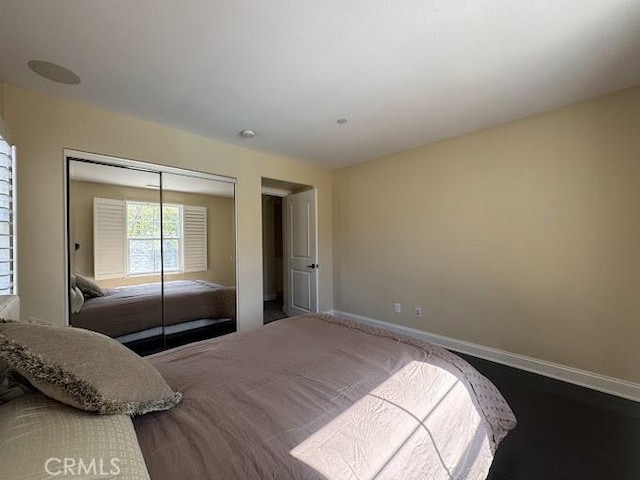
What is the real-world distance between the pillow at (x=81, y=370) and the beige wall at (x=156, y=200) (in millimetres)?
1909

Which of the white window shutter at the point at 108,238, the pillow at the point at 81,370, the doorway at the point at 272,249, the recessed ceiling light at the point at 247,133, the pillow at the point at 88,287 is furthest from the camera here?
the doorway at the point at 272,249

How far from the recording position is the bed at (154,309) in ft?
8.38

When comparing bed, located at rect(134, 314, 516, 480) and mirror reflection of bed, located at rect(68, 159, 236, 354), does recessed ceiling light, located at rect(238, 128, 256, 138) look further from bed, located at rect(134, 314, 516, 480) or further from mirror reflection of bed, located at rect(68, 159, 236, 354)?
bed, located at rect(134, 314, 516, 480)

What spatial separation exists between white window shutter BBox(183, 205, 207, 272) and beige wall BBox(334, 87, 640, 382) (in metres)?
2.29

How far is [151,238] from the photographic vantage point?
2.85 m

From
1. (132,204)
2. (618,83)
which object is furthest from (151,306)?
(618,83)

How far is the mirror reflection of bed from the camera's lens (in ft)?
8.18

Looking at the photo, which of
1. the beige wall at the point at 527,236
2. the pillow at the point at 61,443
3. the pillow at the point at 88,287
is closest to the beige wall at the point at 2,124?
the pillow at the point at 88,287

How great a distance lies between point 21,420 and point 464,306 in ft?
11.3

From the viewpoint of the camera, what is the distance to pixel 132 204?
9.04ft

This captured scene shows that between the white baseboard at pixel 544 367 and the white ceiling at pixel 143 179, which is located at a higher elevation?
the white ceiling at pixel 143 179

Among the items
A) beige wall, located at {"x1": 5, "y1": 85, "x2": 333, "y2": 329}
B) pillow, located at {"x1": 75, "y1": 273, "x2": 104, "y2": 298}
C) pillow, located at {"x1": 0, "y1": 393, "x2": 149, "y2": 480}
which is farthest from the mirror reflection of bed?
pillow, located at {"x1": 0, "y1": 393, "x2": 149, "y2": 480}

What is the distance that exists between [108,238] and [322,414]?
8.48ft

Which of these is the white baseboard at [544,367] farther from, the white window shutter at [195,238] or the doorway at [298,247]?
the white window shutter at [195,238]
